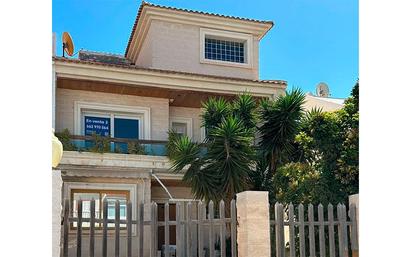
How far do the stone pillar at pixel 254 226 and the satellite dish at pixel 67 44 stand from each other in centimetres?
1284

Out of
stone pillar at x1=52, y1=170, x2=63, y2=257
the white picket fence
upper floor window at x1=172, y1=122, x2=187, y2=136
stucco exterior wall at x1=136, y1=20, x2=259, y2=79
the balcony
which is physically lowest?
the white picket fence

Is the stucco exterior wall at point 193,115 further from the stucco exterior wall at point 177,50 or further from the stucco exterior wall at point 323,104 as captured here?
the stucco exterior wall at point 323,104

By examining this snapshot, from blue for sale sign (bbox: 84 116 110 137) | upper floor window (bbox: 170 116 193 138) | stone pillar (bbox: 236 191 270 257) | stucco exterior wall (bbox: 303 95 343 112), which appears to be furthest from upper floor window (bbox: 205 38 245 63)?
stone pillar (bbox: 236 191 270 257)

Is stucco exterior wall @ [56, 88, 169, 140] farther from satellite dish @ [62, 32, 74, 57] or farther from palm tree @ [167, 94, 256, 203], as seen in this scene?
palm tree @ [167, 94, 256, 203]

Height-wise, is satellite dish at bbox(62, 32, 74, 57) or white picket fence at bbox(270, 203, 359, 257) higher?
satellite dish at bbox(62, 32, 74, 57)

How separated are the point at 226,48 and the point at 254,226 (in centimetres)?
1348

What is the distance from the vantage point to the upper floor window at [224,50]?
19.3m

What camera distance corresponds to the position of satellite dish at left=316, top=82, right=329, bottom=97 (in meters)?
25.6

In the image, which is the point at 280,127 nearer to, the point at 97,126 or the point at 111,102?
the point at 111,102

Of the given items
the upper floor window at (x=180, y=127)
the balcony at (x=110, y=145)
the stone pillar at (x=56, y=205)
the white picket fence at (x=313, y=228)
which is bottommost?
the white picket fence at (x=313, y=228)

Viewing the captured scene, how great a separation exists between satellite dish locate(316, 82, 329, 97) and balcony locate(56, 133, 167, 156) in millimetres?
12057

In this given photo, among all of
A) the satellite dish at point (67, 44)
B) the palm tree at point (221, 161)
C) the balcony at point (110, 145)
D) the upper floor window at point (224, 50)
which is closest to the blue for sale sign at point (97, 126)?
the balcony at point (110, 145)
